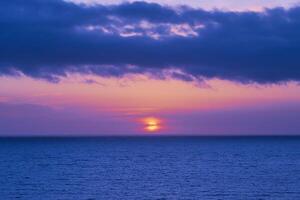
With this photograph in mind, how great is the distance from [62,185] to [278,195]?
24.7m

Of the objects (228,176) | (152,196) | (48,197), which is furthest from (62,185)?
(228,176)

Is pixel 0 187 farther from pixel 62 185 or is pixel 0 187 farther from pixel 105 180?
pixel 105 180

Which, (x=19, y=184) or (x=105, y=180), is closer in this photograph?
(x=19, y=184)

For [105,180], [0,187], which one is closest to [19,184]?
[0,187]

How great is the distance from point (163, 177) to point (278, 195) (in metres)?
22.1

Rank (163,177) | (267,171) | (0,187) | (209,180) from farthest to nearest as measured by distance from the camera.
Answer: (267,171) < (163,177) < (209,180) < (0,187)

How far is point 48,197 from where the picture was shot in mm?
52156

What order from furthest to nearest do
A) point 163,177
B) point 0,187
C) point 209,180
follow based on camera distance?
point 163,177
point 209,180
point 0,187

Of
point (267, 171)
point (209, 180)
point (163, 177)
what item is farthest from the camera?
point (267, 171)

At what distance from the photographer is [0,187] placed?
6056 centimetres

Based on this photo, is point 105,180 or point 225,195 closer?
point 225,195

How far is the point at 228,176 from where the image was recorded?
72000 mm

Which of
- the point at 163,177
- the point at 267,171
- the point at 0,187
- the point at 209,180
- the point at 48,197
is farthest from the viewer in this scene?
the point at 267,171

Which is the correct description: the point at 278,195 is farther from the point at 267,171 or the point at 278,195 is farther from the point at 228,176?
the point at 267,171
